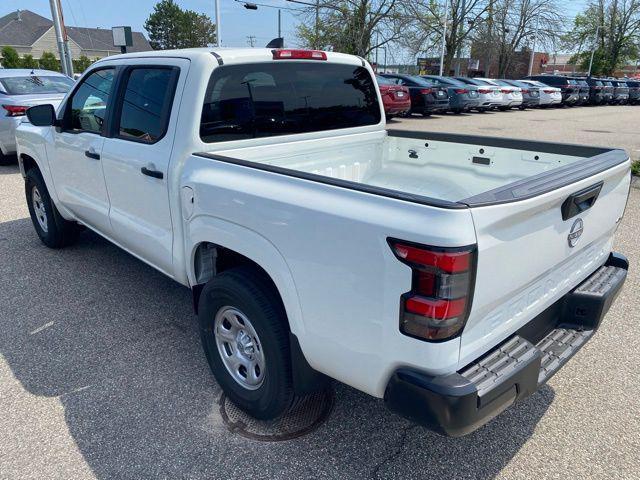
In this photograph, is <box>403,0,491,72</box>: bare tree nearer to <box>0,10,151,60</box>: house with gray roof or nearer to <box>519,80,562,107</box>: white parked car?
<box>519,80,562,107</box>: white parked car

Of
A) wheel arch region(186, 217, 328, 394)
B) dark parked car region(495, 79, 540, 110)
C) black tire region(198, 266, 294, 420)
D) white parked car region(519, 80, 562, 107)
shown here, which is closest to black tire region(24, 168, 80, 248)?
wheel arch region(186, 217, 328, 394)

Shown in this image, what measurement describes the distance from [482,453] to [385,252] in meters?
1.38

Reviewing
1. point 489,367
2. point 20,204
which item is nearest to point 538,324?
point 489,367

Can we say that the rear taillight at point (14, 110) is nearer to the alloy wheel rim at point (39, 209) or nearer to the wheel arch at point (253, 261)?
the alloy wheel rim at point (39, 209)

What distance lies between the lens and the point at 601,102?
31.6 m

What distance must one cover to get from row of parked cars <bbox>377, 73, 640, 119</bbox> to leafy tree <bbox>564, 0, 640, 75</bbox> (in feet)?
102

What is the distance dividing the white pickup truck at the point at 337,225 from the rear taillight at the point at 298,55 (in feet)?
0.04

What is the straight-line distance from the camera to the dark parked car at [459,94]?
20.3m

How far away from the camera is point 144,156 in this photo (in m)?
3.09

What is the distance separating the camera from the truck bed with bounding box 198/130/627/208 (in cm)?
319

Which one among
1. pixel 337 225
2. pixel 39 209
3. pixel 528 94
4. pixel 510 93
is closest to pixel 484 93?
pixel 510 93

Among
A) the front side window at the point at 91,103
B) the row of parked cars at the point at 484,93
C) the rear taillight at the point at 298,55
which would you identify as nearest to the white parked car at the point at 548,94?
the row of parked cars at the point at 484,93

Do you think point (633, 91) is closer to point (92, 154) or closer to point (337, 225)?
point (92, 154)

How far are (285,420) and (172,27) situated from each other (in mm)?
81821
